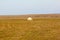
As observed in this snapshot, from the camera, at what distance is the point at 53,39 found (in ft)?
38.8

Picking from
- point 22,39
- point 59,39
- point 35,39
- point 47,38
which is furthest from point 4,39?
point 59,39

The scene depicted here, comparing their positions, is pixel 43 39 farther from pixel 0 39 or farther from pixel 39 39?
pixel 0 39

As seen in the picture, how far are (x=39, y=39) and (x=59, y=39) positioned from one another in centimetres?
130

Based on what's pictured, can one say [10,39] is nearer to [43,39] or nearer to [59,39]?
[43,39]

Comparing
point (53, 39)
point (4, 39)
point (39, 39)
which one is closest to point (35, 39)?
point (39, 39)

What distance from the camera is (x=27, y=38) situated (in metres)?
12.1

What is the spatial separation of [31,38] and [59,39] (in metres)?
1.85

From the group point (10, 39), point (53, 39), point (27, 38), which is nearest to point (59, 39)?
point (53, 39)

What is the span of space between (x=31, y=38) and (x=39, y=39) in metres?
0.58

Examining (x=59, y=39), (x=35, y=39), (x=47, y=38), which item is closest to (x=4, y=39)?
(x=35, y=39)

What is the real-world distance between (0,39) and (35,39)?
2386 millimetres

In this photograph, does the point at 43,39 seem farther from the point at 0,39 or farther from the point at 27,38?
the point at 0,39

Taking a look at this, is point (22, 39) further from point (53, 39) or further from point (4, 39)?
point (53, 39)

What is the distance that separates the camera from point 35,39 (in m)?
11.8
